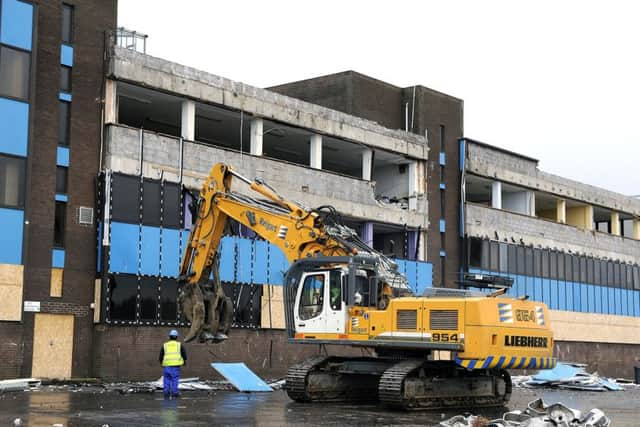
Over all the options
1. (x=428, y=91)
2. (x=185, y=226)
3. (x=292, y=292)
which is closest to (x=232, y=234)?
(x=185, y=226)

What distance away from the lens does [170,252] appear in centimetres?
3328

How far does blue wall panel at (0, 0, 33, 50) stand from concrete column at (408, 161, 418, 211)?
799 inches

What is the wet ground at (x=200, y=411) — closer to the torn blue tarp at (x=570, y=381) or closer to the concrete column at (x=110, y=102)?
the torn blue tarp at (x=570, y=381)

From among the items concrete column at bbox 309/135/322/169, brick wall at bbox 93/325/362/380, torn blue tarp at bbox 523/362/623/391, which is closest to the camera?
brick wall at bbox 93/325/362/380

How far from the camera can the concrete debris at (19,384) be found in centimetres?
2666

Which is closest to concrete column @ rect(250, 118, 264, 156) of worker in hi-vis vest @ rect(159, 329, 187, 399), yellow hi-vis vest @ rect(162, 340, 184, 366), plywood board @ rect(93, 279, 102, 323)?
plywood board @ rect(93, 279, 102, 323)

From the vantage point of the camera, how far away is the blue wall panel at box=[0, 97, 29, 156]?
29375 mm

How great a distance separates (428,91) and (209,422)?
31060 mm

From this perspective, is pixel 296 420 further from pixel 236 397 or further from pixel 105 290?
pixel 105 290

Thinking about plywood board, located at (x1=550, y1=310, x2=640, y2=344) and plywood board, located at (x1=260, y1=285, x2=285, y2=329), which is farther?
plywood board, located at (x1=550, y1=310, x2=640, y2=344)

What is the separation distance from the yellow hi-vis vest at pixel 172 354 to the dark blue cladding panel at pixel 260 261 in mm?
11848

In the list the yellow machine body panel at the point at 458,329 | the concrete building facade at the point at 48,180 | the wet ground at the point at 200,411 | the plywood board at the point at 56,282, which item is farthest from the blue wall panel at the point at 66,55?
the yellow machine body panel at the point at 458,329

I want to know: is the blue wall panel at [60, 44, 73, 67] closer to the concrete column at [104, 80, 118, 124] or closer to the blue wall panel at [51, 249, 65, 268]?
the concrete column at [104, 80, 118, 124]

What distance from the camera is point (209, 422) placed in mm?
17812
